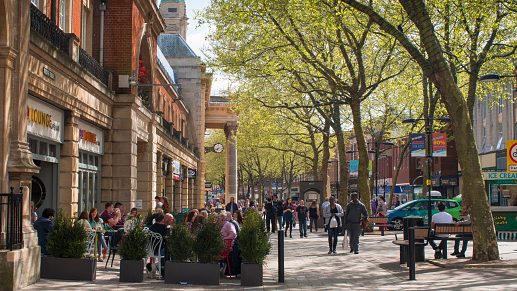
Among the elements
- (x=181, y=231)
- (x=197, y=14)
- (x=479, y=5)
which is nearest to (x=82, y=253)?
(x=181, y=231)

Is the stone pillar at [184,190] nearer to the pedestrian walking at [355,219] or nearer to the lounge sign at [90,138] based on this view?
the lounge sign at [90,138]

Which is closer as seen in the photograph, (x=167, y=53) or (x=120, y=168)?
(x=120, y=168)

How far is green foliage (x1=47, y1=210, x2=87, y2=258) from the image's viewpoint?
14.1 metres

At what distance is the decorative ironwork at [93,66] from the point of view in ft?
70.0

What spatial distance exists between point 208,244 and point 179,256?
64cm

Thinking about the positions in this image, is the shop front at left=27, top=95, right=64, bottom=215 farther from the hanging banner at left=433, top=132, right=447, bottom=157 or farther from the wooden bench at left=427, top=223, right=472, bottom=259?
the hanging banner at left=433, top=132, right=447, bottom=157

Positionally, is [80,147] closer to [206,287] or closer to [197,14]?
[206,287]

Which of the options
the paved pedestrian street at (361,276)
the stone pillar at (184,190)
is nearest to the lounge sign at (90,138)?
the paved pedestrian street at (361,276)

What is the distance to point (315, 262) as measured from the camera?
65.6 feet


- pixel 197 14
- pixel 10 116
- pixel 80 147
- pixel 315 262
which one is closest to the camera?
pixel 10 116

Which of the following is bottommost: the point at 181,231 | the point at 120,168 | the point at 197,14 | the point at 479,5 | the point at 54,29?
the point at 181,231

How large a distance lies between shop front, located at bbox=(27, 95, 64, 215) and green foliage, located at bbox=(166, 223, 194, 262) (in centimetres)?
402

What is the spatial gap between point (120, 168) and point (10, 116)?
11.8 m

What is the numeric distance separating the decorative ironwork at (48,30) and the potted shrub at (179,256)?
17.3ft
